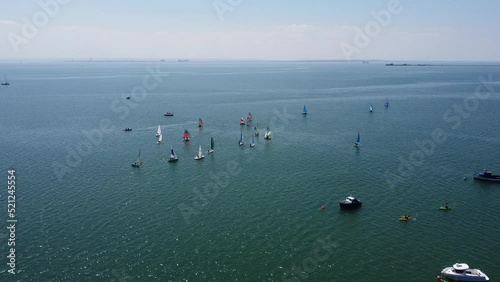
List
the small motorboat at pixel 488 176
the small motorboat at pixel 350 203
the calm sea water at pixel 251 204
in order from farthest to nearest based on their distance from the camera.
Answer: the small motorboat at pixel 488 176 → the small motorboat at pixel 350 203 → the calm sea water at pixel 251 204

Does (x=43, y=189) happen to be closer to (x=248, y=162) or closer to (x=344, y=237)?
(x=248, y=162)

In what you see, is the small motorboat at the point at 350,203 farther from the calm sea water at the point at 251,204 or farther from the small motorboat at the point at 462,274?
the small motorboat at the point at 462,274

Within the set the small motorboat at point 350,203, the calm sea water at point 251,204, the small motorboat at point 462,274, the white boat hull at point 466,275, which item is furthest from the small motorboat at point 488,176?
the white boat hull at point 466,275

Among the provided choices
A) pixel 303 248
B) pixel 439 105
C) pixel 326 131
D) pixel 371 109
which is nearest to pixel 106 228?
pixel 303 248

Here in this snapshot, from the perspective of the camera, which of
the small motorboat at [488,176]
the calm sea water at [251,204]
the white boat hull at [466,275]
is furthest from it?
the small motorboat at [488,176]

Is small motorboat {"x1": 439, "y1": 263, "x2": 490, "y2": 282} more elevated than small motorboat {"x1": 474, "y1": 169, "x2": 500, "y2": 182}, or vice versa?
small motorboat {"x1": 474, "y1": 169, "x2": 500, "y2": 182}

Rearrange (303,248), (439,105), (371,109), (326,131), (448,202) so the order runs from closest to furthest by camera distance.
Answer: (303,248)
(448,202)
(326,131)
(371,109)
(439,105)

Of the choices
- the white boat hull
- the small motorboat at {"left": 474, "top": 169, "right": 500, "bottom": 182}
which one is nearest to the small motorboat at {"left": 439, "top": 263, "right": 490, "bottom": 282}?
the white boat hull

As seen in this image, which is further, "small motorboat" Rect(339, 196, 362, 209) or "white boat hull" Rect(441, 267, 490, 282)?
"small motorboat" Rect(339, 196, 362, 209)

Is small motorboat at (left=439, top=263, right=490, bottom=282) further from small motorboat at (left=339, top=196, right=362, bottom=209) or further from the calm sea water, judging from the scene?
small motorboat at (left=339, top=196, right=362, bottom=209)
